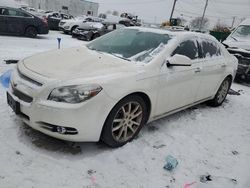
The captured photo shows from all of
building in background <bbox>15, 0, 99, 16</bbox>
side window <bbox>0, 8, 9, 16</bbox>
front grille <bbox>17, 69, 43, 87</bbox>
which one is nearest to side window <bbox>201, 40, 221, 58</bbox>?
front grille <bbox>17, 69, 43, 87</bbox>

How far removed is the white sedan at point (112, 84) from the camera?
2898mm

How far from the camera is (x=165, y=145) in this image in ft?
12.2

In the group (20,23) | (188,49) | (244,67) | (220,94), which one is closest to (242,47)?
(244,67)

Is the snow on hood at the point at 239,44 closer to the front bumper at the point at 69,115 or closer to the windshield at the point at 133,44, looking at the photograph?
the windshield at the point at 133,44

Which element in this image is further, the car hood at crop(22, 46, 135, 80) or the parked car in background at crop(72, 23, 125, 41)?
the parked car in background at crop(72, 23, 125, 41)

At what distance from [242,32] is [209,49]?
5.83 meters

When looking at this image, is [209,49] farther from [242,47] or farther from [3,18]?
[3,18]

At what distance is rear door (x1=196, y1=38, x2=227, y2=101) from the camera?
4.66 meters

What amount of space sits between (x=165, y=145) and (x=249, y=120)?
2.49m

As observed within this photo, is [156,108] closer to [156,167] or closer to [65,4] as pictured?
[156,167]

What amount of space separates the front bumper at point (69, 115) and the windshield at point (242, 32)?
27.0 ft

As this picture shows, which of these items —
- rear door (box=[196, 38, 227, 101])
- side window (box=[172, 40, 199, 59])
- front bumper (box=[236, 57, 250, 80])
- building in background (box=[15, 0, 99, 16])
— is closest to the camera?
side window (box=[172, 40, 199, 59])

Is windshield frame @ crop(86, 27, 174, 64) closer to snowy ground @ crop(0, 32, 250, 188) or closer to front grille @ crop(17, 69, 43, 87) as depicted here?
snowy ground @ crop(0, 32, 250, 188)

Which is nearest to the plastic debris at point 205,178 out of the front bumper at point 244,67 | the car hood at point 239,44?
the front bumper at point 244,67
